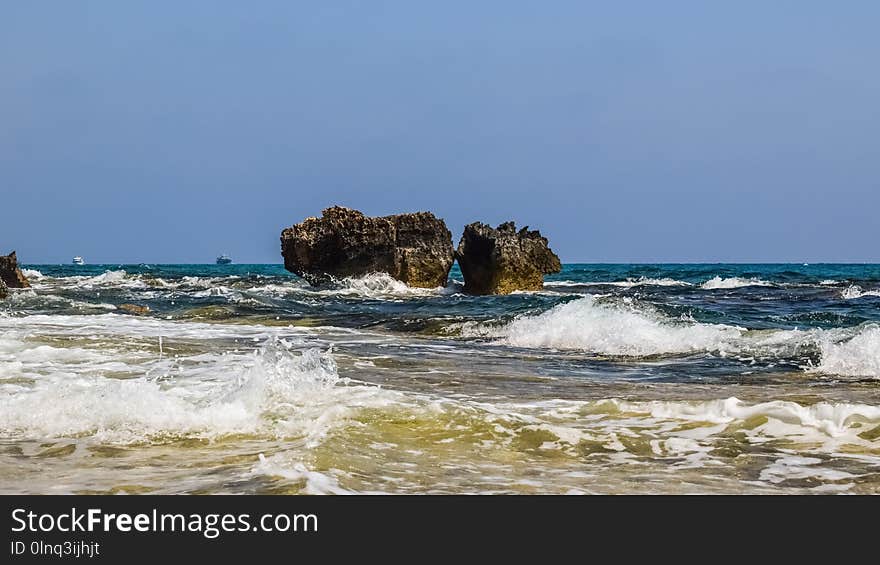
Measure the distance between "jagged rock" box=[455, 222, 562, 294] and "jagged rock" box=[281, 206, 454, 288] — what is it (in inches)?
103

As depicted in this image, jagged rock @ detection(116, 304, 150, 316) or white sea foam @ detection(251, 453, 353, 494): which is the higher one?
jagged rock @ detection(116, 304, 150, 316)

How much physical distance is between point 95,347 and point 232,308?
9.63 meters

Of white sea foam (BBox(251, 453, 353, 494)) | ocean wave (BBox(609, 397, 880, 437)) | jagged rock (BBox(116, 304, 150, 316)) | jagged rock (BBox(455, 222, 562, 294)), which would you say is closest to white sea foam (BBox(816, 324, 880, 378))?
ocean wave (BBox(609, 397, 880, 437))

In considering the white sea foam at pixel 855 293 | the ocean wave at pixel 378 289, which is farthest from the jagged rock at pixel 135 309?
the white sea foam at pixel 855 293

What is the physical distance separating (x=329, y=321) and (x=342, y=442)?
13.0m

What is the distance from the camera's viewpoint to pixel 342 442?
19.6 ft

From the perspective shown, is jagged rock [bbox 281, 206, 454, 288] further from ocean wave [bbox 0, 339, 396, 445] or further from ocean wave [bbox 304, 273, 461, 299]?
ocean wave [bbox 0, 339, 396, 445]

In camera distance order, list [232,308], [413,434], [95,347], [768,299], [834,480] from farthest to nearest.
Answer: [768,299], [232,308], [95,347], [413,434], [834,480]

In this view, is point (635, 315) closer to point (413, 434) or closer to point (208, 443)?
point (413, 434)

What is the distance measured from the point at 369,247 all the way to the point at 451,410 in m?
25.2

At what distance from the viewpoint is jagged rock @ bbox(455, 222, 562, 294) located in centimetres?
Answer: 2725
